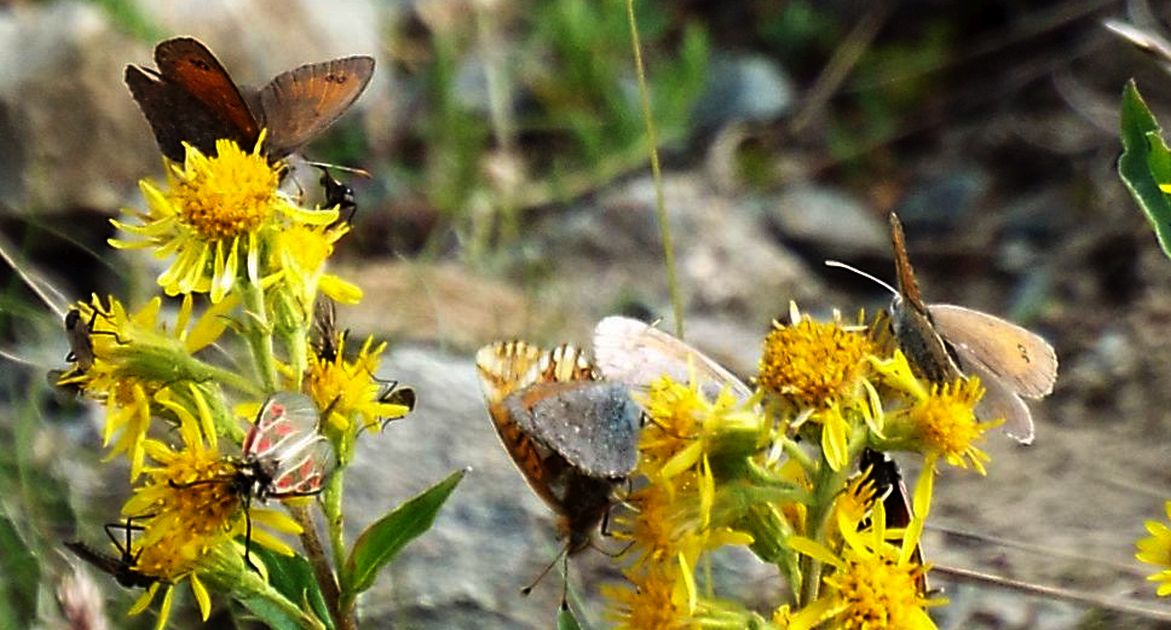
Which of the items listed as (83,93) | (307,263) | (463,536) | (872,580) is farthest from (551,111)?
(872,580)

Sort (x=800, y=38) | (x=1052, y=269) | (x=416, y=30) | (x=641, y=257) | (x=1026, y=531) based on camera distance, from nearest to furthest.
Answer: (x=1026, y=531) < (x=1052, y=269) < (x=641, y=257) < (x=800, y=38) < (x=416, y=30)

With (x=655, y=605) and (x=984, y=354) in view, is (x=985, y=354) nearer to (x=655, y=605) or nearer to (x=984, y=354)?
(x=984, y=354)

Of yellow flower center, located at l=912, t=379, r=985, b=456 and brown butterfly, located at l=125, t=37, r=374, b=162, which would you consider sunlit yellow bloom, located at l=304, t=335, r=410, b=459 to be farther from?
yellow flower center, located at l=912, t=379, r=985, b=456

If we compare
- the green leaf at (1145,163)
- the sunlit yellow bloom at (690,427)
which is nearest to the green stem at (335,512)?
the sunlit yellow bloom at (690,427)

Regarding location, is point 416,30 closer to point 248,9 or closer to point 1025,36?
point 248,9

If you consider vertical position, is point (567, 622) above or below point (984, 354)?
below

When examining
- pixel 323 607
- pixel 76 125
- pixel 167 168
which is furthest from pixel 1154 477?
pixel 76 125

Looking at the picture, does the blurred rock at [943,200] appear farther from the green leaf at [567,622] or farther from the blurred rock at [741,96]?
the green leaf at [567,622]
